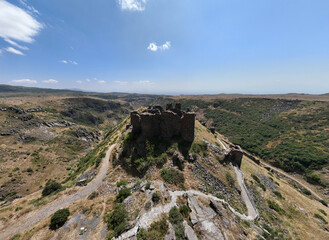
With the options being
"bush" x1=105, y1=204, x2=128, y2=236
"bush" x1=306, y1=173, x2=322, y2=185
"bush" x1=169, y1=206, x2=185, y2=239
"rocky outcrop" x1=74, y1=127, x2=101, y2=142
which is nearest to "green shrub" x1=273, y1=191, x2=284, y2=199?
"bush" x1=169, y1=206, x2=185, y2=239

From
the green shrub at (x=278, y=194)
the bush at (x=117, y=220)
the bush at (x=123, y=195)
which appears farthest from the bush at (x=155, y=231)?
the green shrub at (x=278, y=194)

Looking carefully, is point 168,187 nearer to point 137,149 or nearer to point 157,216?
point 157,216

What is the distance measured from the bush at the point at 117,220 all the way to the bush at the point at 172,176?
800 centimetres

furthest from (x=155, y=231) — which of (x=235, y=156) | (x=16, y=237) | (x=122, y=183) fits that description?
(x=235, y=156)

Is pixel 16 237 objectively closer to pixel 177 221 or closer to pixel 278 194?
pixel 177 221

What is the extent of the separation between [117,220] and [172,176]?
32.8 feet

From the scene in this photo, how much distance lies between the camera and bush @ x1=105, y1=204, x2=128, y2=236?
39.5 feet

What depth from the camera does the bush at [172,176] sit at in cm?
2016

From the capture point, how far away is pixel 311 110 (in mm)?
81375

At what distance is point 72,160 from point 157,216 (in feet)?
184

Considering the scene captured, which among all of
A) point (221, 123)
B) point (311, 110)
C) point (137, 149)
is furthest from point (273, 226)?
point (311, 110)

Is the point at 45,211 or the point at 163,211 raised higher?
the point at 163,211

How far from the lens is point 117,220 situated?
1315cm

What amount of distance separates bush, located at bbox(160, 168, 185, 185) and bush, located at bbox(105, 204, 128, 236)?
8003mm
